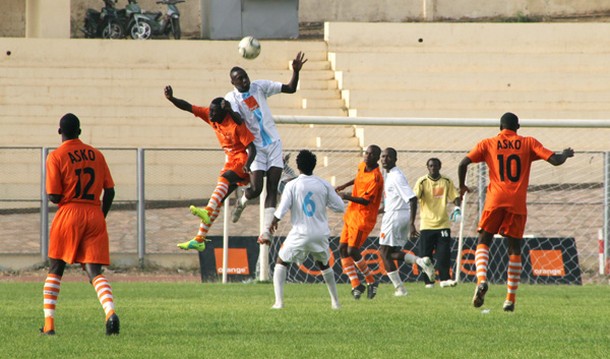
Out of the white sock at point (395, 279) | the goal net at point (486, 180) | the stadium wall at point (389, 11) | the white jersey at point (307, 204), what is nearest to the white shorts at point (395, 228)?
the white sock at point (395, 279)

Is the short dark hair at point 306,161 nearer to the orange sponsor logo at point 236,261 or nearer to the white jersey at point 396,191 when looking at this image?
the white jersey at point 396,191

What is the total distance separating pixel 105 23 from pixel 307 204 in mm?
26174

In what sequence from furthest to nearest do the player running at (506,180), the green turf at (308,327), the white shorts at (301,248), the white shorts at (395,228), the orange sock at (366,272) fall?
the white shorts at (395,228) → the orange sock at (366,272) → the white shorts at (301,248) → the player running at (506,180) → the green turf at (308,327)

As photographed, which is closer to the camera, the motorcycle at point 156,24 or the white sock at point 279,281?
the white sock at point 279,281

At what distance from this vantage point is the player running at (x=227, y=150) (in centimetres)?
1407

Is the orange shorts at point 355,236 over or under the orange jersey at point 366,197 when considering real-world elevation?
under

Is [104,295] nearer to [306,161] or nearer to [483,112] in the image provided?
[306,161]

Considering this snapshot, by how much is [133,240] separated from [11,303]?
34.5ft

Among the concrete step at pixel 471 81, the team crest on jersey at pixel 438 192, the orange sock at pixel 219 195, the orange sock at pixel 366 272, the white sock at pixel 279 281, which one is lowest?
the orange sock at pixel 366 272

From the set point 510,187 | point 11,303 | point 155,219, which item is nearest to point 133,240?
point 155,219

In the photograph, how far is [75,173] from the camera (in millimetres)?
10805

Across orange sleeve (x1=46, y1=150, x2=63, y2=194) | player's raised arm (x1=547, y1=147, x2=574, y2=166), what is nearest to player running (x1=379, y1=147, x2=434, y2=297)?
player's raised arm (x1=547, y1=147, x2=574, y2=166)

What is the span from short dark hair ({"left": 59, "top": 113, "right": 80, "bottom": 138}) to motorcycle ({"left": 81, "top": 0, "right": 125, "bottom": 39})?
92.9 ft

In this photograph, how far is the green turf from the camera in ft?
32.6
